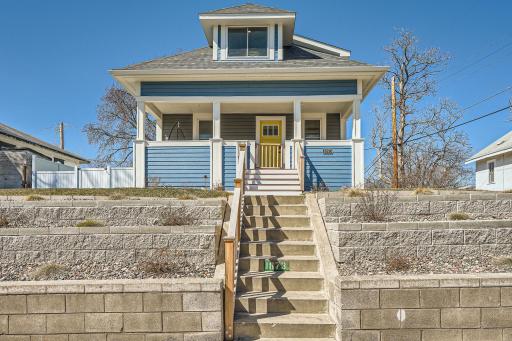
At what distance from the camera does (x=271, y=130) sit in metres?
13.2

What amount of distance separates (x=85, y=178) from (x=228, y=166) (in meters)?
4.75

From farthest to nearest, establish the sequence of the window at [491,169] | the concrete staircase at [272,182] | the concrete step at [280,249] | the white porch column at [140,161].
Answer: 1. the window at [491,169]
2. the white porch column at [140,161]
3. the concrete staircase at [272,182]
4. the concrete step at [280,249]

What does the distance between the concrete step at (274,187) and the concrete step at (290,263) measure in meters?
3.88

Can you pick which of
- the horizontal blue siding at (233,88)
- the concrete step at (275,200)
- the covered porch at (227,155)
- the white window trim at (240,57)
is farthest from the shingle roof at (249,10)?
the concrete step at (275,200)

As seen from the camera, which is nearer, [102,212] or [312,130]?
[102,212]

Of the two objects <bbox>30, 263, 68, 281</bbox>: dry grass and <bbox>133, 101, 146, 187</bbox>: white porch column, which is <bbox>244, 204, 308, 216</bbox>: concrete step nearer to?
<bbox>30, 263, 68, 281</bbox>: dry grass

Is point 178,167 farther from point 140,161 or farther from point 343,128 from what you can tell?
point 343,128

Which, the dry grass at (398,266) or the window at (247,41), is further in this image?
the window at (247,41)

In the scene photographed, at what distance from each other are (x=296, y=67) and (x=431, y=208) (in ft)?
19.4

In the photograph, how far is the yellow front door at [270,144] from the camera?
39.4ft

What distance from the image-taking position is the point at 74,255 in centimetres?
523

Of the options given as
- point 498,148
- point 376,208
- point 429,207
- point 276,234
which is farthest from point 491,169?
point 276,234

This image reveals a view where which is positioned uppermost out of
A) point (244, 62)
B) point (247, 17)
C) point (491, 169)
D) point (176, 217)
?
point (247, 17)

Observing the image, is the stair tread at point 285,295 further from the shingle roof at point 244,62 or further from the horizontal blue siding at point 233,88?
the shingle roof at point 244,62
